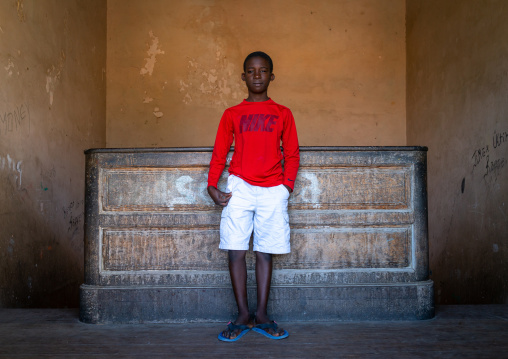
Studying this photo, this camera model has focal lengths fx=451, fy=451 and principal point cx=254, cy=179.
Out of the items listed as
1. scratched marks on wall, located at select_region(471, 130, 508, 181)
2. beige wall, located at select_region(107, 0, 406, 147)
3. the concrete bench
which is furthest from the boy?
beige wall, located at select_region(107, 0, 406, 147)

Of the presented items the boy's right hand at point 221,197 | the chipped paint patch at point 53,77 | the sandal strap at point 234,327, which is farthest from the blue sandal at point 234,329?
the chipped paint patch at point 53,77

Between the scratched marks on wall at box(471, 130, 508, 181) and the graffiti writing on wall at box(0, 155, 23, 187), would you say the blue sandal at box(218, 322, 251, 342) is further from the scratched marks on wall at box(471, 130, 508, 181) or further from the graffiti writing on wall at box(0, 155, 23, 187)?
the scratched marks on wall at box(471, 130, 508, 181)

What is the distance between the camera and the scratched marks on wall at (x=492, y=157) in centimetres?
378

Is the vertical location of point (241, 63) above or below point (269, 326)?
above

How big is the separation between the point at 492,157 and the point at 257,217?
2.50 metres

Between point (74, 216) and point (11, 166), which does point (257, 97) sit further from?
point (74, 216)

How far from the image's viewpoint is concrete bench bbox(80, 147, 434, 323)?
2.86m

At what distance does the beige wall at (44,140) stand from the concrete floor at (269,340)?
3.23 feet

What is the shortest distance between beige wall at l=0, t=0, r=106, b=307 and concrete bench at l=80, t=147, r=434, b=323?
3.74 ft

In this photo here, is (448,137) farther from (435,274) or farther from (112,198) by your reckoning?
(112,198)

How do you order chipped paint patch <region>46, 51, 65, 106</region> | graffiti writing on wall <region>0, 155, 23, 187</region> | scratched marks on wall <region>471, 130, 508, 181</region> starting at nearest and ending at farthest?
graffiti writing on wall <region>0, 155, 23, 187</region>
scratched marks on wall <region>471, 130, 508, 181</region>
chipped paint patch <region>46, 51, 65, 106</region>

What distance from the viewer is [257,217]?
2623mm

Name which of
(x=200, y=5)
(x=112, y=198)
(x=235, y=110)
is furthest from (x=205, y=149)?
(x=200, y=5)

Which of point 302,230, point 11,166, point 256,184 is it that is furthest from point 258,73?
point 11,166
